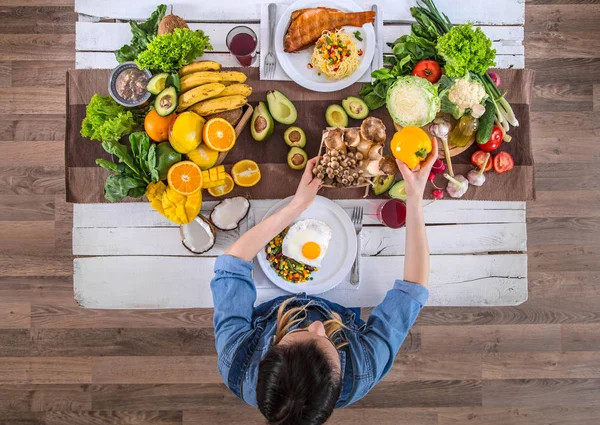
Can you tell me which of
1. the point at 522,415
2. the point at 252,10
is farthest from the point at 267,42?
the point at 522,415

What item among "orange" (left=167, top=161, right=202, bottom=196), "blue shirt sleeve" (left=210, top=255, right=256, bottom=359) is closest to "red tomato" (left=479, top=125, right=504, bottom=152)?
"blue shirt sleeve" (left=210, top=255, right=256, bottom=359)

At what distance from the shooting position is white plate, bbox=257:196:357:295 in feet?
6.93

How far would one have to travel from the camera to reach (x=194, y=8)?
2227mm

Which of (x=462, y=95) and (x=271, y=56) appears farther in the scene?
(x=271, y=56)

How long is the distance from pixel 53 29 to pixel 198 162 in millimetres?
1828

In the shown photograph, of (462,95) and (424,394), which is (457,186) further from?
(424,394)

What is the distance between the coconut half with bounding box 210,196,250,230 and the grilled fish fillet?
2.63 ft

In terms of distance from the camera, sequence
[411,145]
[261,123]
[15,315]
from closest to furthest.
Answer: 1. [411,145]
2. [261,123]
3. [15,315]

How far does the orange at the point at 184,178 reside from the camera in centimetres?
195

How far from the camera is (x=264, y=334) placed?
6.24 ft

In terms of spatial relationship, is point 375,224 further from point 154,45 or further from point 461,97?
point 154,45

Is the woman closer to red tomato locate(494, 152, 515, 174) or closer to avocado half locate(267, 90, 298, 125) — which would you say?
avocado half locate(267, 90, 298, 125)

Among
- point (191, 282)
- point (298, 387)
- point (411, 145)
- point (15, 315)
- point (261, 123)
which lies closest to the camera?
point (298, 387)

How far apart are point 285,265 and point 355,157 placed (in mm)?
611
